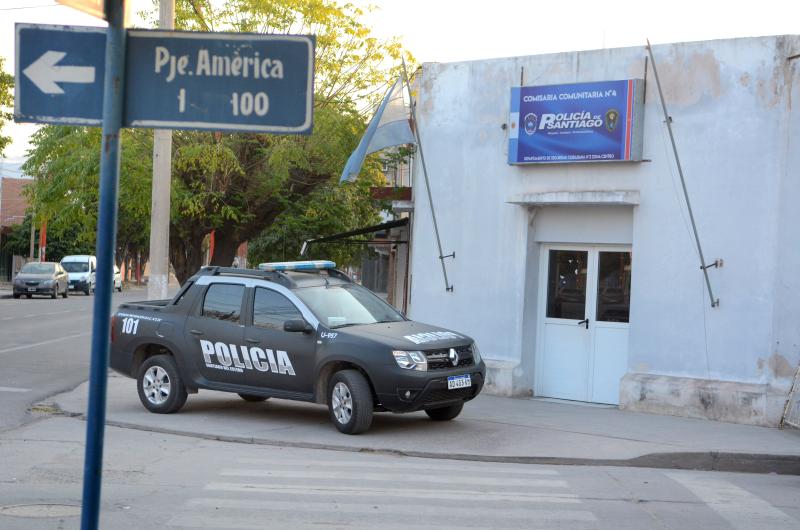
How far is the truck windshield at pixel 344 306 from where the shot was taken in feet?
39.2

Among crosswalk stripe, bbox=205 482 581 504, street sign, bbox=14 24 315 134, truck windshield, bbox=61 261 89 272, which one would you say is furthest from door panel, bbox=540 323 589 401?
truck windshield, bbox=61 261 89 272

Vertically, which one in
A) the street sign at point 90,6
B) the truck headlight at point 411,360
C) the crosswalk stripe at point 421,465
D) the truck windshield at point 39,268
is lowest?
the crosswalk stripe at point 421,465

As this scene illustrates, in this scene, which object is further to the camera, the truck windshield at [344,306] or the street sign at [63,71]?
the truck windshield at [344,306]

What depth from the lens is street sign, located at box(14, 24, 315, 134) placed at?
3.62 meters

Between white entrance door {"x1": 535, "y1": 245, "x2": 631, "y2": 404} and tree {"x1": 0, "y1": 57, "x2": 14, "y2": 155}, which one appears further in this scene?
tree {"x1": 0, "y1": 57, "x2": 14, "y2": 155}

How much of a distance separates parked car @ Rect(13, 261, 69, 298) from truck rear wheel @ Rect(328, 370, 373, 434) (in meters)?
37.0

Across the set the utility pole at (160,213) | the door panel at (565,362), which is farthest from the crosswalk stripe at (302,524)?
the utility pole at (160,213)

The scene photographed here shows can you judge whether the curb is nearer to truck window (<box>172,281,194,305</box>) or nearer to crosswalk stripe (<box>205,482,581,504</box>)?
crosswalk stripe (<box>205,482,581,504</box>)

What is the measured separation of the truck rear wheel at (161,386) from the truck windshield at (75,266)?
41.3 m

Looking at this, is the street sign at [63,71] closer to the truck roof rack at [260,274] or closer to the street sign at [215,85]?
the street sign at [215,85]

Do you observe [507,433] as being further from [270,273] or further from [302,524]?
[302,524]

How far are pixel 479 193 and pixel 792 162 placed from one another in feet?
15.2

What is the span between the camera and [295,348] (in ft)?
38.7

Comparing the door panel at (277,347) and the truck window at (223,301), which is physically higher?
the truck window at (223,301)
